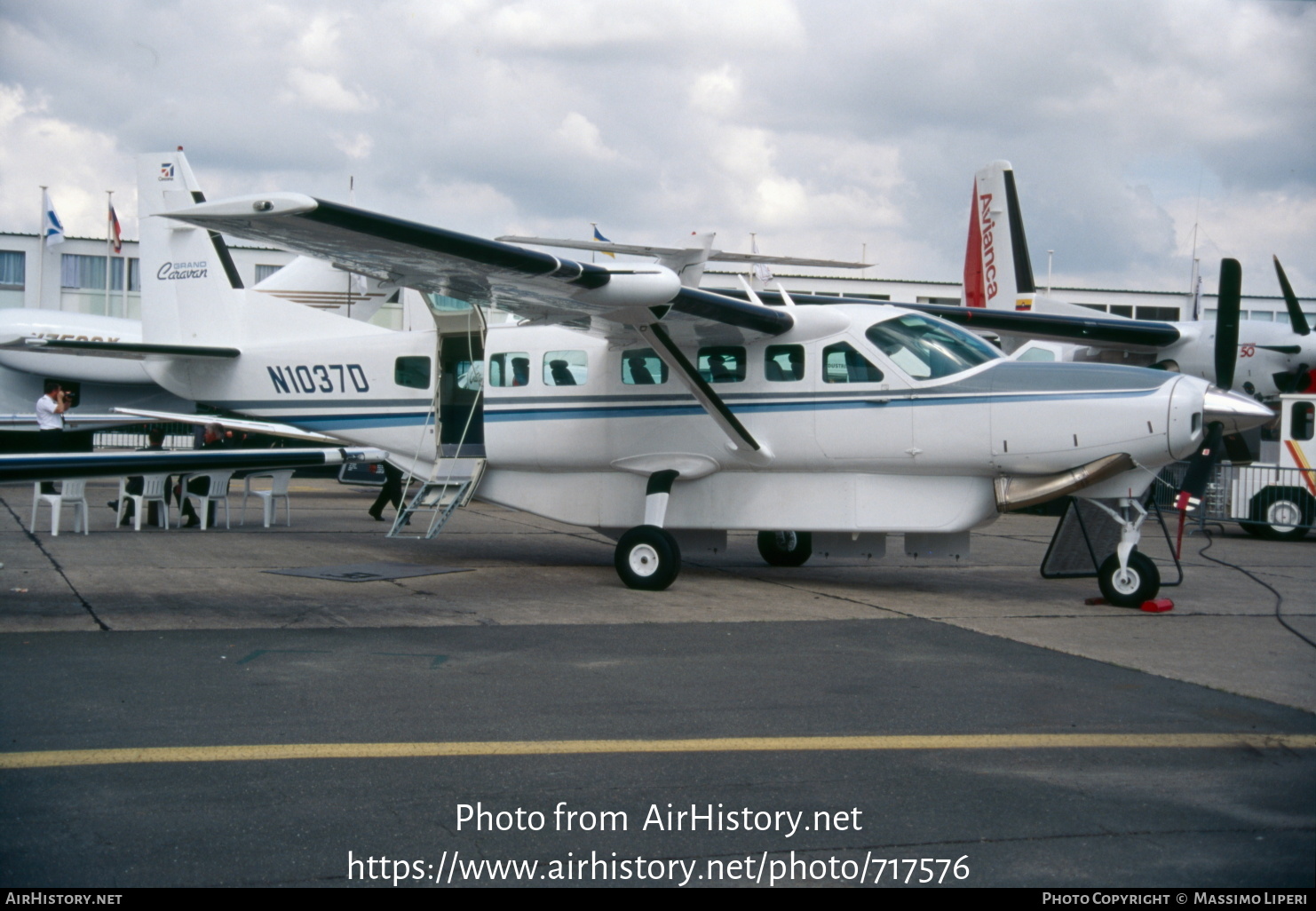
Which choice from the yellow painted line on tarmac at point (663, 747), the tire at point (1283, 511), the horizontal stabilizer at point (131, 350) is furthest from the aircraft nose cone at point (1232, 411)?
the horizontal stabilizer at point (131, 350)

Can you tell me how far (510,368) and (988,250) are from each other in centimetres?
1400

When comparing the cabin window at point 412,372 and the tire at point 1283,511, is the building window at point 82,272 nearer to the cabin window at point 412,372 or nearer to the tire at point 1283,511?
the cabin window at point 412,372

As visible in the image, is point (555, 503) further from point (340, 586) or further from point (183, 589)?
point (183, 589)

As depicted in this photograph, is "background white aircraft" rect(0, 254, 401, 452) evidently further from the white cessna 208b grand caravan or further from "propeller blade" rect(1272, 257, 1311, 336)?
"propeller blade" rect(1272, 257, 1311, 336)

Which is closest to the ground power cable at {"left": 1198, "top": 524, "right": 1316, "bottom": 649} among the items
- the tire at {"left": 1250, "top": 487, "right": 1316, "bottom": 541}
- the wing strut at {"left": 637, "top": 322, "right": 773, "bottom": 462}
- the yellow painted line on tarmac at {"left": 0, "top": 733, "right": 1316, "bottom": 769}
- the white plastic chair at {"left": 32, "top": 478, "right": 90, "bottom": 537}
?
the tire at {"left": 1250, "top": 487, "right": 1316, "bottom": 541}

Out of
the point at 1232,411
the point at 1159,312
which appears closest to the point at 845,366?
the point at 1232,411

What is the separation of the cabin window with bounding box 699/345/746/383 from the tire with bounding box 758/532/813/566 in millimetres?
2394

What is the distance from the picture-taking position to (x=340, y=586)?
10211 millimetres

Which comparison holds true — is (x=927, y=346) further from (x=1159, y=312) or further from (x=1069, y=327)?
(x=1159, y=312)

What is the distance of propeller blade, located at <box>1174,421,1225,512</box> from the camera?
33.1 ft

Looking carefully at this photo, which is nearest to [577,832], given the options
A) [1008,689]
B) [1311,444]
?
[1008,689]

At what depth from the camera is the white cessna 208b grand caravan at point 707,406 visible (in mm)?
9445

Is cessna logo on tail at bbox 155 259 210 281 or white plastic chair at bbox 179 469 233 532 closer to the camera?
cessna logo on tail at bbox 155 259 210 281

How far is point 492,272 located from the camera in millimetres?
9039
